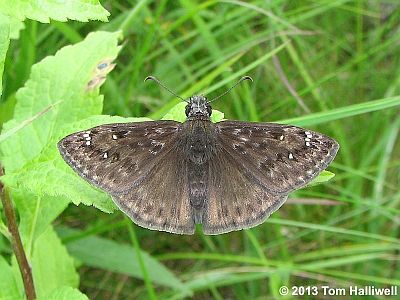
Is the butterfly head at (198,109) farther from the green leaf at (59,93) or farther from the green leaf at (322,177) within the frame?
the green leaf at (322,177)

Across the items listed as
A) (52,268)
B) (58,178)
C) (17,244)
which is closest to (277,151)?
(58,178)

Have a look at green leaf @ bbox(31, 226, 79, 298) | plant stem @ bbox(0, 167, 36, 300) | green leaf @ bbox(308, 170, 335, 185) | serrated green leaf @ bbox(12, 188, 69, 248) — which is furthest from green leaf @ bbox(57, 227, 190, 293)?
green leaf @ bbox(308, 170, 335, 185)

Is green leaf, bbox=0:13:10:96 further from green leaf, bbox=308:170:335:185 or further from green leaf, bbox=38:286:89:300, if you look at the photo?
green leaf, bbox=308:170:335:185

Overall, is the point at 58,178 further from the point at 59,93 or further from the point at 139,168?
the point at 59,93

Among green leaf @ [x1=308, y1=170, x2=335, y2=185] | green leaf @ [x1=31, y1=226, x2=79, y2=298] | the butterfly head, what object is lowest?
green leaf @ [x1=31, y1=226, x2=79, y2=298]

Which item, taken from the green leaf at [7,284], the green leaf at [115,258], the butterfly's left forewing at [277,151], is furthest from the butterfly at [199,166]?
the green leaf at [115,258]

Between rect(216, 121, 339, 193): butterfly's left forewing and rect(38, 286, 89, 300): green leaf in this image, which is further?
rect(216, 121, 339, 193): butterfly's left forewing
